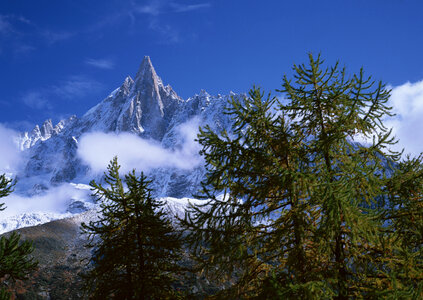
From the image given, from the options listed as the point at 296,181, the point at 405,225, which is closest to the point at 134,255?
the point at 296,181

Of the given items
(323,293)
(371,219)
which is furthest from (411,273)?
(323,293)

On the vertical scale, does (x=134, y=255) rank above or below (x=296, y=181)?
A: below

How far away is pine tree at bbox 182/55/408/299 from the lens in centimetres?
533

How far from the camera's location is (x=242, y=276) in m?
6.53

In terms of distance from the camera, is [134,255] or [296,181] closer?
[296,181]

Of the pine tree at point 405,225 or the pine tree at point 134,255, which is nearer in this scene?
the pine tree at point 405,225

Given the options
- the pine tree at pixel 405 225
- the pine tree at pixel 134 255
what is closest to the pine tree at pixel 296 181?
the pine tree at pixel 405 225

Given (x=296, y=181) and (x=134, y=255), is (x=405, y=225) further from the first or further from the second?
(x=134, y=255)

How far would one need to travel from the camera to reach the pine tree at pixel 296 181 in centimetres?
533

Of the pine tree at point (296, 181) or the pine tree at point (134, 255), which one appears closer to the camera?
the pine tree at point (296, 181)

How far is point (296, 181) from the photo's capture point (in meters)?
5.37

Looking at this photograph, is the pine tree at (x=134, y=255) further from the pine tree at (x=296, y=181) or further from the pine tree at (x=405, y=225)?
the pine tree at (x=405, y=225)

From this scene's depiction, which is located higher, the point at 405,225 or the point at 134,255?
the point at 405,225

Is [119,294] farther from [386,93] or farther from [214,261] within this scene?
[386,93]
